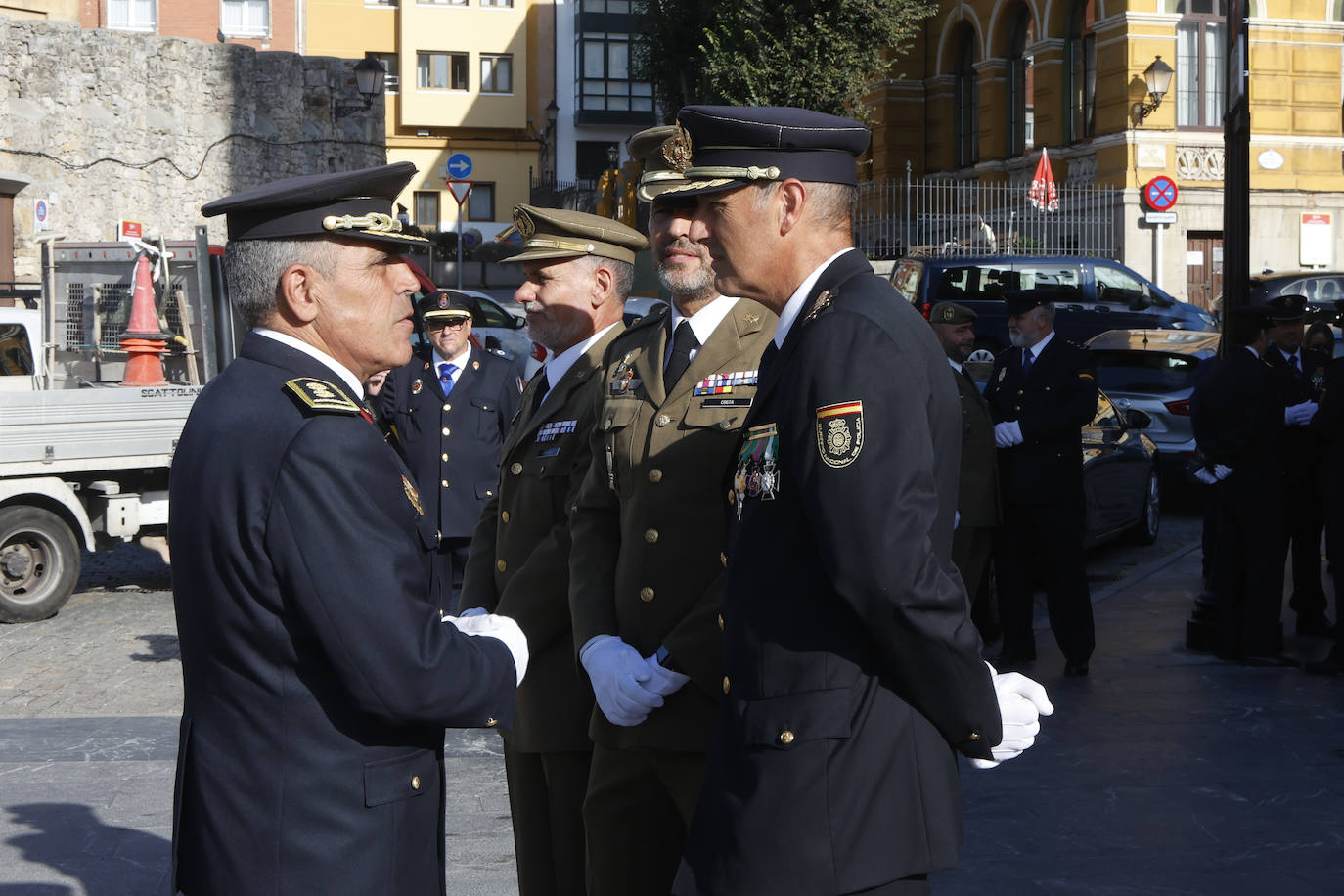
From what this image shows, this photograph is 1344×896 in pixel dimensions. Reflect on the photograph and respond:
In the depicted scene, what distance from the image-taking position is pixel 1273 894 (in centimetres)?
478

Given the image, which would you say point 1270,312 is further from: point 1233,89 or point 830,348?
point 830,348

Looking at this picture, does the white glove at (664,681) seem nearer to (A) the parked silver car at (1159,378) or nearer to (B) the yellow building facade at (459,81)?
(A) the parked silver car at (1159,378)

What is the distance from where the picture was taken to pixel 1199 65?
28.3m

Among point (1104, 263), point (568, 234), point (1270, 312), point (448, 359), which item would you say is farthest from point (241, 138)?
point (568, 234)

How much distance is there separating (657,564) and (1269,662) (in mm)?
5831

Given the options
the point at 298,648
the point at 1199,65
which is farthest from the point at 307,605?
the point at 1199,65

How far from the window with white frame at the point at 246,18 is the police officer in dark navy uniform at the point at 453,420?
46.3 m

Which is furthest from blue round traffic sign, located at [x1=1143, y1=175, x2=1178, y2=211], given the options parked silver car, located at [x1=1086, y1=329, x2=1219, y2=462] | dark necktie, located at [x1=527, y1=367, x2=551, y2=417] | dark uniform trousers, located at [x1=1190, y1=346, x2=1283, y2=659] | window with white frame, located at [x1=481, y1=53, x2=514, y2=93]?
window with white frame, located at [x1=481, y1=53, x2=514, y2=93]

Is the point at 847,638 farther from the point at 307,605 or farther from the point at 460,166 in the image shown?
the point at 460,166

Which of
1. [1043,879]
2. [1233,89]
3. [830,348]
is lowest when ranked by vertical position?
[1043,879]

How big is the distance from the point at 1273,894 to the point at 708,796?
2.97m

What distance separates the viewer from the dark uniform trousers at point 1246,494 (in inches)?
316

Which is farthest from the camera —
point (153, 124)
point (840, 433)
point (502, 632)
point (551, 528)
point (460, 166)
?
point (460, 166)

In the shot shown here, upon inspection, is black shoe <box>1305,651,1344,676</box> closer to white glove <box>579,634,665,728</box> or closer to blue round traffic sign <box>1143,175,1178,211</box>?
Answer: white glove <box>579,634,665,728</box>
